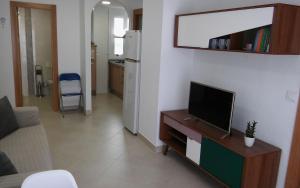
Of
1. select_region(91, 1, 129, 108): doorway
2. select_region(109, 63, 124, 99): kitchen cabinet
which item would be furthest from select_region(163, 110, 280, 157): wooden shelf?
select_region(91, 1, 129, 108): doorway

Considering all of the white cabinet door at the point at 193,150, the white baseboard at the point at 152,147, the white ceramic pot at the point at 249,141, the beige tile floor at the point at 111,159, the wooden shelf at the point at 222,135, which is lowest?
the beige tile floor at the point at 111,159

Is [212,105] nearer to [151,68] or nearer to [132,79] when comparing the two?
[151,68]

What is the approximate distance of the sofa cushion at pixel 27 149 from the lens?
236 cm

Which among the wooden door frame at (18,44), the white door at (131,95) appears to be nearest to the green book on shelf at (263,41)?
the white door at (131,95)

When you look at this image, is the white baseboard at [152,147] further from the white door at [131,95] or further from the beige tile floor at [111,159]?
the white door at [131,95]

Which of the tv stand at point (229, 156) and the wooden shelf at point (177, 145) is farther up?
the tv stand at point (229, 156)

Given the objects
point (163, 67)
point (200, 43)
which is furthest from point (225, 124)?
point (163, 67)

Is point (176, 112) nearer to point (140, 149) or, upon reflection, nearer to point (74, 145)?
point (140, 149)

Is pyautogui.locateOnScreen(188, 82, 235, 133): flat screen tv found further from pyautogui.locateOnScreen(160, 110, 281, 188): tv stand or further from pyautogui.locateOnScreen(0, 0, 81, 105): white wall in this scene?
pyautogui.locateOnScreen(0, 0, 81, 105): white wall

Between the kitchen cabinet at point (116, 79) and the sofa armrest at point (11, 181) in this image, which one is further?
the kitchen cabinet at point (116, 79)

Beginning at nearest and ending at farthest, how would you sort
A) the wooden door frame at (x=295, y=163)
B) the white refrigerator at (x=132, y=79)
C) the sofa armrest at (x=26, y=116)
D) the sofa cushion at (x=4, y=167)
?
the sofa cushion at (x=4, y=167)
the wooden door frame at (x=295, y=163)
the sofa armrest at (x=26, y=116)
the white refrigerator at (x=132, y=79)

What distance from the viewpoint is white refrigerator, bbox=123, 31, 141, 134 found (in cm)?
417

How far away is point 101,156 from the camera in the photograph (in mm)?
3623

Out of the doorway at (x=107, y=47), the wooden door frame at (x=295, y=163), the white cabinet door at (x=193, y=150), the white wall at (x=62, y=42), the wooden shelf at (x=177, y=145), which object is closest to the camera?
the wooden door frame at (x=295, y=163)
